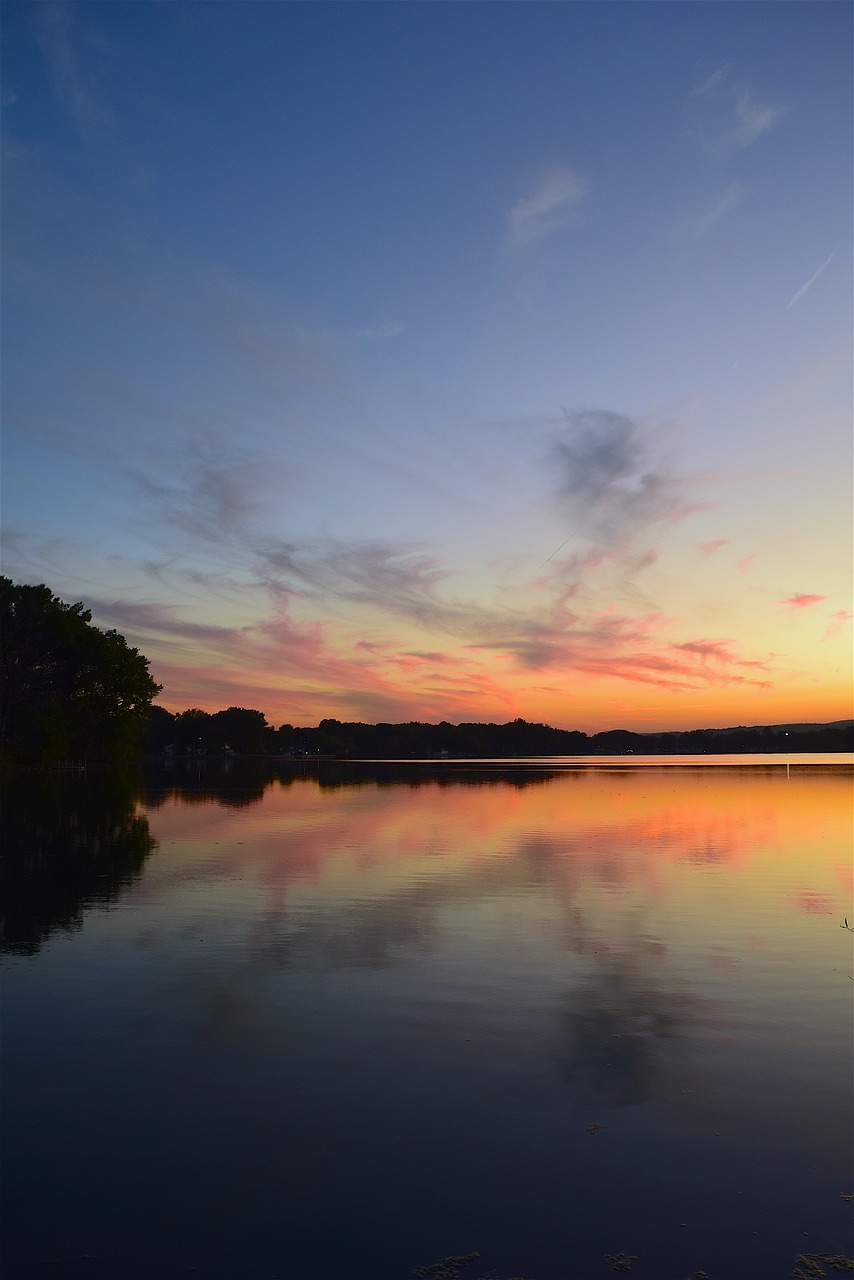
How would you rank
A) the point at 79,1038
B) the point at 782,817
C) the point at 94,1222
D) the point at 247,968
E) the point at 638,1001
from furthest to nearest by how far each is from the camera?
the point at 782,817
the point at 247,968
the point at 638,1001
the point at 79,1038
the point at 94,1222

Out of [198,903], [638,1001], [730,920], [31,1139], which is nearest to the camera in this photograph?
[31,1139]

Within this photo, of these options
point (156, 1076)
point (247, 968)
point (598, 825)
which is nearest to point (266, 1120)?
point (156, 1076)

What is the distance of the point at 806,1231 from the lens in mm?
6230

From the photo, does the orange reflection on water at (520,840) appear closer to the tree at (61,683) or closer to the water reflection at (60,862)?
the water reflection at (60,862)

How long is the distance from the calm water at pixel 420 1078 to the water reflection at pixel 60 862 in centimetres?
20

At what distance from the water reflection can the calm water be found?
198mm

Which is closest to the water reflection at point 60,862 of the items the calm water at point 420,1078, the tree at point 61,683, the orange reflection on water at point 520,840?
the calm water at point 420,1078

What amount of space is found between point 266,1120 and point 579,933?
8.89m

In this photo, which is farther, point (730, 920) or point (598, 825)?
point (598, 825)

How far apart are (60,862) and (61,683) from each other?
74850 mm

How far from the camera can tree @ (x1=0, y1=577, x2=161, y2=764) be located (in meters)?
82.6

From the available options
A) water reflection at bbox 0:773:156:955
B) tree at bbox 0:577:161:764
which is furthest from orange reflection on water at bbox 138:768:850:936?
tree at bbox 0:577:161:764

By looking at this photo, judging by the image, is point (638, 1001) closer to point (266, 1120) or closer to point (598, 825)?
point (266, 1120)

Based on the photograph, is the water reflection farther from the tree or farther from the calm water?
→ the tree
